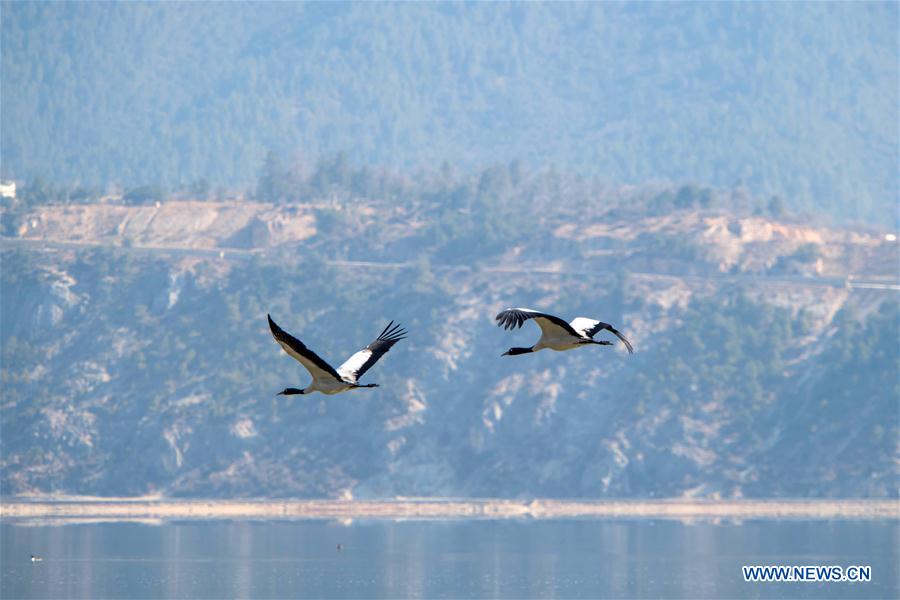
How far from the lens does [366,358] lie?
51906 mm

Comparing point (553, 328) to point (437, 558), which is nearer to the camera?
point (553, 328)

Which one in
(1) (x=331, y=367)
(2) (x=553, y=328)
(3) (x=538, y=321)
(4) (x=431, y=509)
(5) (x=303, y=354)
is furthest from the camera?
(4) (x=431, y=509)

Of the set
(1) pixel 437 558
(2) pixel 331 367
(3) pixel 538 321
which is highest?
(3) pixel 538 321

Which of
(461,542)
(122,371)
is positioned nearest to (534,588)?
(461,542)

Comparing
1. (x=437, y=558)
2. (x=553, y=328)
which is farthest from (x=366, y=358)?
(x=437, y=558)

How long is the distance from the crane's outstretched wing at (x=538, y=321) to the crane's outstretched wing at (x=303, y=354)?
13.8ft

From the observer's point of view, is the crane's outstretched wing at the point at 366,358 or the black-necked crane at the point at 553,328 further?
the crane's outstretched wing at the point at 366,358

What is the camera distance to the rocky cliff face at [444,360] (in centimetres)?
15400

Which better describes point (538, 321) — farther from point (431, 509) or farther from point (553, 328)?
point (431, 509)

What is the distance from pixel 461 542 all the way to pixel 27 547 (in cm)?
2549

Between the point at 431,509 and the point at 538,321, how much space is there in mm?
100872

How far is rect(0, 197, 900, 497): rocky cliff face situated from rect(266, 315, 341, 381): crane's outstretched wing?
10141cm

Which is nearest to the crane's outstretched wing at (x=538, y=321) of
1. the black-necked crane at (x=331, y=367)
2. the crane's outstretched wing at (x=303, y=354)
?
the black-necked crane at (x=331, y=367)

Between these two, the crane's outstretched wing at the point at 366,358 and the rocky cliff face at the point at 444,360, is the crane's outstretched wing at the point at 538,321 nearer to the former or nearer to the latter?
the crane's outstretched wing at the point at 366,358
